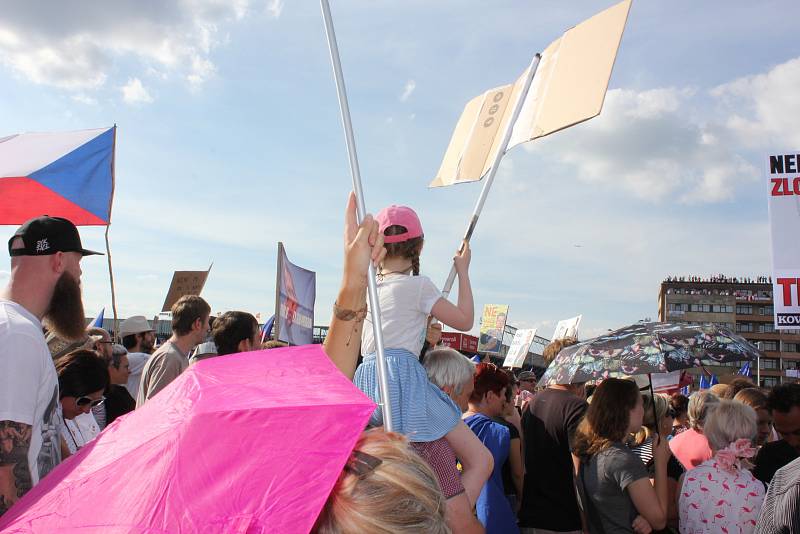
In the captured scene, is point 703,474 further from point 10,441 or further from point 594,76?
point 10,441

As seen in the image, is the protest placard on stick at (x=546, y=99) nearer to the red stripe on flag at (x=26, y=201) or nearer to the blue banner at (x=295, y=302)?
the red stripe on flag at (x=26, y=201)

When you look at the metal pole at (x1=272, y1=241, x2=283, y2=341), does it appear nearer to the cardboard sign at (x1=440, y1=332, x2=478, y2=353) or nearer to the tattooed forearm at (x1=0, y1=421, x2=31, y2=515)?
the tattooed forearm at (x1=0, y1=421, x2=31, y2=515)

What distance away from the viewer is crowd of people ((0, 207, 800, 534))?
1999 mm

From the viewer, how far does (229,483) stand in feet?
2.89

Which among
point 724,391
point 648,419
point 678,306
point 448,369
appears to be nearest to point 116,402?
point 448,369

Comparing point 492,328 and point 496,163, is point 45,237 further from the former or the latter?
point 492,328

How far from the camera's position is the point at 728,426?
4.20 metres

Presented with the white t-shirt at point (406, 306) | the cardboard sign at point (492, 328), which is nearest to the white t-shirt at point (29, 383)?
the white t-shirt at point (406, 306)

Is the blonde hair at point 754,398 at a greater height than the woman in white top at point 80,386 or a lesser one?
lesser

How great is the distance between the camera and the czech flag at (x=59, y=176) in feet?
16.9

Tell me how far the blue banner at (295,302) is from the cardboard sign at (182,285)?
7.08ft

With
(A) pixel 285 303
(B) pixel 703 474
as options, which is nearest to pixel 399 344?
(B) pixel 703 474

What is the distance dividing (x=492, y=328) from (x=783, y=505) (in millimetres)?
23748

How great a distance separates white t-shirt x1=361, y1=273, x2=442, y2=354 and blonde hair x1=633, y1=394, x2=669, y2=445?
2.78m
